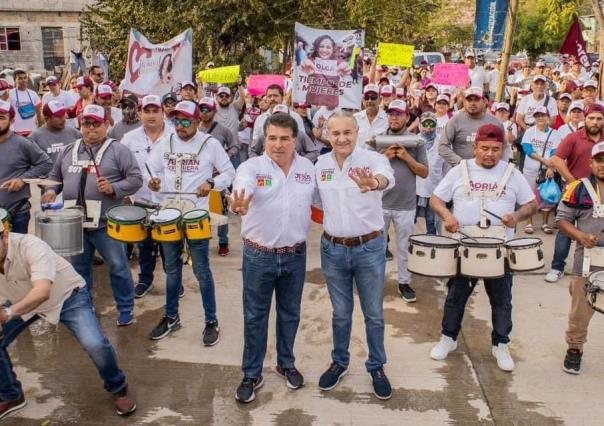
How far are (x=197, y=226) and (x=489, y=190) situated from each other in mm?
2332

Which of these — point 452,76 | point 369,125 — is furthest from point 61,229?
point 452,76

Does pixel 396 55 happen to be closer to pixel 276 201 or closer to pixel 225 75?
pixel 225 75

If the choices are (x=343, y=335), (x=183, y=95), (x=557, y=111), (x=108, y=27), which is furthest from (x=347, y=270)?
(x=108, y=27)

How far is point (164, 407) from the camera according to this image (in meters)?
4.71

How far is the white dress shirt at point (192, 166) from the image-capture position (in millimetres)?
5887

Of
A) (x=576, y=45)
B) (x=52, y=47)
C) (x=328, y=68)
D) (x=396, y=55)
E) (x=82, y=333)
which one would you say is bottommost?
(x=82, y=333)

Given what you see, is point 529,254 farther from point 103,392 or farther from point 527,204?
point 103,392

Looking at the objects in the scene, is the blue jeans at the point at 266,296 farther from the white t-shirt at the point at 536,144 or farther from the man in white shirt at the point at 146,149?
the white t-shirt at the point at 536,144

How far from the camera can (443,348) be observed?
18.1 feet

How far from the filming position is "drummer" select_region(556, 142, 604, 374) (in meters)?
5.10

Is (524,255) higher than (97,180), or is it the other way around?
(97,180)

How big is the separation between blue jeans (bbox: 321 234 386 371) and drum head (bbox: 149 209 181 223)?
53.4 inches

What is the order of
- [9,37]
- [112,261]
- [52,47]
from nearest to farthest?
[112,261]
[9,37]
[52,47]

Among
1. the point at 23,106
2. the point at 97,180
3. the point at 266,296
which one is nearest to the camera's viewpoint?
the point at 266,296
